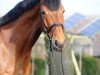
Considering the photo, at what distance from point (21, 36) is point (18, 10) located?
1.30 feet

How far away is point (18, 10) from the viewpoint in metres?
5.67

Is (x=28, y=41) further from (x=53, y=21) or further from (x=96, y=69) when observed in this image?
(x=96, y=69)

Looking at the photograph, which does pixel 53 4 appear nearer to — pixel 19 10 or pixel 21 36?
pixel 19 10

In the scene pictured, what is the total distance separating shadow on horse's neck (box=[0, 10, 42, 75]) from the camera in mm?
5566

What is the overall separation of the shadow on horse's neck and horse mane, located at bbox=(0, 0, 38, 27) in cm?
6

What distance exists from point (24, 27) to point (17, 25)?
113 millimetres

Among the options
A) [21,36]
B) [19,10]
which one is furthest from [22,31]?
[19,10]

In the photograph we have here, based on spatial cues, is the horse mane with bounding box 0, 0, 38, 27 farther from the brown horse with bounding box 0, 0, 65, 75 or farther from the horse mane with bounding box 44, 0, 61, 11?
the horse mane with bounding box 44, 0, 61, 11

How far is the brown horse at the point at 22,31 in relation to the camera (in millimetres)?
5312

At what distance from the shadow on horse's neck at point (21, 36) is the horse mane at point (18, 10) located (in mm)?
55

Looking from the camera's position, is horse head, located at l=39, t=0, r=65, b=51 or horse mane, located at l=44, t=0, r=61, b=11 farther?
horse mane, located at l=44, t=0, r=61, b=11

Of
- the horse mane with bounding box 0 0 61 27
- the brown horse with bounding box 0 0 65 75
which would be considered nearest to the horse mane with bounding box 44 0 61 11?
the brown horse with bounding box 0 0 65 75

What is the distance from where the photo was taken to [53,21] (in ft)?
17.1

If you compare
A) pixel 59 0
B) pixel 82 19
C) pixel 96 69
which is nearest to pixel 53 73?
pixel 59 0
